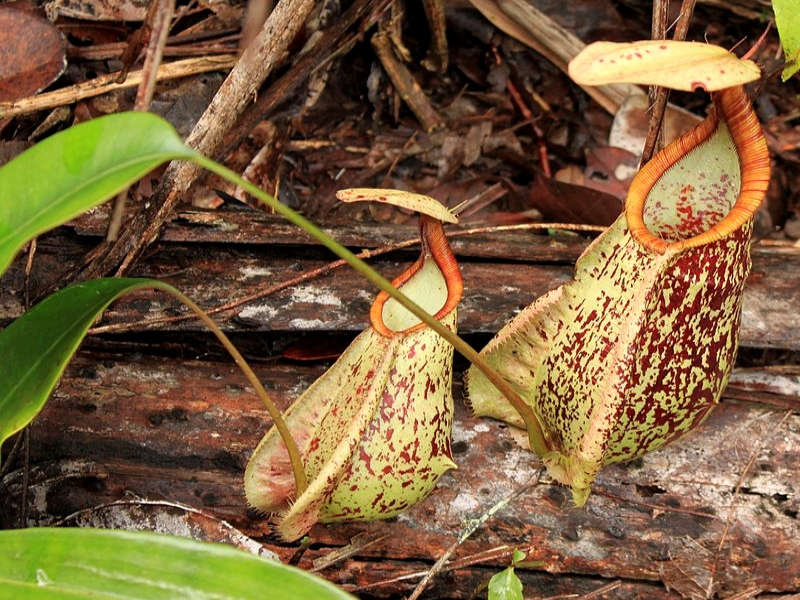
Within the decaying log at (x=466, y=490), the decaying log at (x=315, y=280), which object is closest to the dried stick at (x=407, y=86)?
the decaying log at (x=315, y=280)

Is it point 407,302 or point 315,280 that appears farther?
point 315,280

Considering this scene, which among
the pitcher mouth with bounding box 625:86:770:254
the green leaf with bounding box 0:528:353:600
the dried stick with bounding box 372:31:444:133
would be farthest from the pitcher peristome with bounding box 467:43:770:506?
the dried stick with bounding box 372:31:444:133

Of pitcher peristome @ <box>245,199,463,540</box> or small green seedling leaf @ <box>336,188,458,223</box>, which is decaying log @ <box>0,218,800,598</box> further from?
small green seedling leaf @ <box>336,188,458,223</box>

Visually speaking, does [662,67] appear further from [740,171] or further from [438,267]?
[438,267]

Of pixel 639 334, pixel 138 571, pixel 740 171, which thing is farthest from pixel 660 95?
pixel 138 571

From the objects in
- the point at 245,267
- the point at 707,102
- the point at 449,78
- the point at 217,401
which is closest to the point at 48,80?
the point at 245,267

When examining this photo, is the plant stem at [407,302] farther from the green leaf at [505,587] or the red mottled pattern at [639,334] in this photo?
the green leaf at [505,587]
